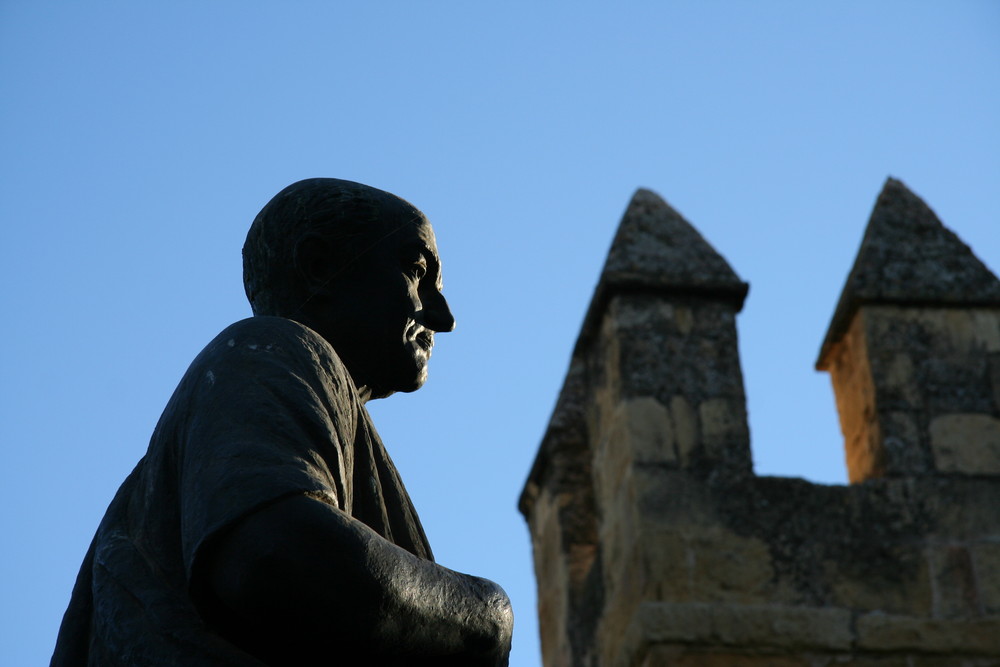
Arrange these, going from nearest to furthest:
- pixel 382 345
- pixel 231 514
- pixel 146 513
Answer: pixel 231 514
pixel 146 513
pixel 382 345

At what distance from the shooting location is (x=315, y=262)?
3006 millimetres

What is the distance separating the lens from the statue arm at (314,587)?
2408mm

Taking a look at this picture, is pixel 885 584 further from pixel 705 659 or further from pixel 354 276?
pixel 354 276

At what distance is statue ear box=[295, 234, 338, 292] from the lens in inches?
118

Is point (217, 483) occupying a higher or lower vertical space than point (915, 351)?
lower

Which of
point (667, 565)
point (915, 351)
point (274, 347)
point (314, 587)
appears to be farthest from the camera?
point (915, 351)

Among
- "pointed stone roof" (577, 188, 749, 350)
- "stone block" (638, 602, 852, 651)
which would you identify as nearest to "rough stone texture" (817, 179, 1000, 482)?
"pointed stone roof" (577, 188, 749, 350)

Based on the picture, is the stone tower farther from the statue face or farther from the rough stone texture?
the statue face

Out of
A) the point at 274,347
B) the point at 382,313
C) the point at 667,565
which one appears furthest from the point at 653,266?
the point at 274,347

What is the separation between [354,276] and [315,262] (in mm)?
65

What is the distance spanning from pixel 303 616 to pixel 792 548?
561cm

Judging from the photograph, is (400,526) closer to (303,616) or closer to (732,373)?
(303,616)

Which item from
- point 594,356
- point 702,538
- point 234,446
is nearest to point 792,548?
point 702,538

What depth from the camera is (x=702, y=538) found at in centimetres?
780
